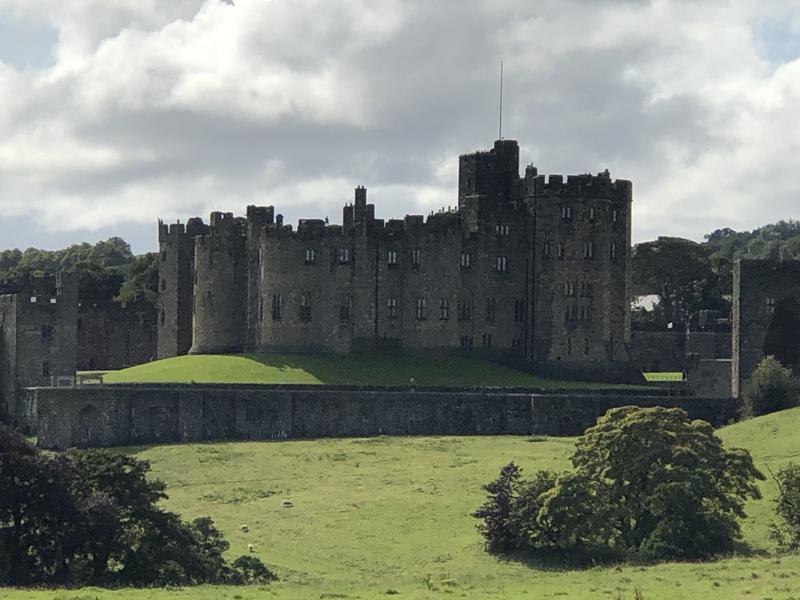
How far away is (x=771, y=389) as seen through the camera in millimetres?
86688

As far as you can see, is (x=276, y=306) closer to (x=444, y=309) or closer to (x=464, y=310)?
(x=444, y=309)

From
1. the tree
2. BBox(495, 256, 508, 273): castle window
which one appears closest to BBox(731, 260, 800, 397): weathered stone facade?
BBox(495, 256, 508, 273): castle window

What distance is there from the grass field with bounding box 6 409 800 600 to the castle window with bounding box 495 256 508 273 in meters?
19.0

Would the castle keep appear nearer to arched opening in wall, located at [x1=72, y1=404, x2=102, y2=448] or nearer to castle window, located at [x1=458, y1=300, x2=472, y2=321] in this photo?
castle window, located at [x1=458, y1=300, x2=472, y2=321]

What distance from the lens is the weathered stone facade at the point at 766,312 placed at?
8988 centimetres

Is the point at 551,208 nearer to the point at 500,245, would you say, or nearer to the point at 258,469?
the point at 500,245

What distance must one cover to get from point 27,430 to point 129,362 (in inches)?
1063

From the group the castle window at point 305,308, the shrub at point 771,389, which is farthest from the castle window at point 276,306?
the shrub at point 771,389

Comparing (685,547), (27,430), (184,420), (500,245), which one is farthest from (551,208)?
(685,547)

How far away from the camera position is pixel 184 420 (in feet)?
297

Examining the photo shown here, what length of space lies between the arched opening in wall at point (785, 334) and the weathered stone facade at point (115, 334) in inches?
1935

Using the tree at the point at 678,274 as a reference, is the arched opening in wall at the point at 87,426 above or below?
below

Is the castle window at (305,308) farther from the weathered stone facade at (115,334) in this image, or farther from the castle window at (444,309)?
the weathered stone facade at (115,334)

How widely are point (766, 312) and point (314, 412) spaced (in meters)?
24.7
